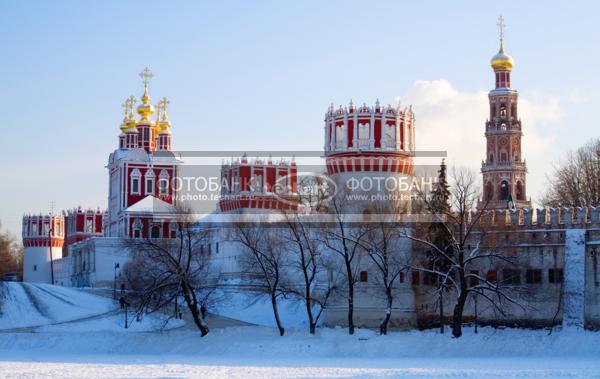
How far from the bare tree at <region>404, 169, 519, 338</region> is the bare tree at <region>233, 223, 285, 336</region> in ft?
19.8

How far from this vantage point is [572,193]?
69312mm

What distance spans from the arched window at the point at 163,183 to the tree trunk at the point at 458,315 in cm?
4210

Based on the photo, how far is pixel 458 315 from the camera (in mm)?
45594

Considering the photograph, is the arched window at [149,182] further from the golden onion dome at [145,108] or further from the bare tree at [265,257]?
the bare tree at [265,257]

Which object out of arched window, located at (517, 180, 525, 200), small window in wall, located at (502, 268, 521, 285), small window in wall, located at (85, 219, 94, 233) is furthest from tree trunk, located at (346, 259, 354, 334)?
small window in wall, located at (85, 219, 94, 233)

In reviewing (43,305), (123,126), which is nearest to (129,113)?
(123,126)

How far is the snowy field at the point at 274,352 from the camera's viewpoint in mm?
35244

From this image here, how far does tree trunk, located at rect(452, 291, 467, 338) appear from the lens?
45188 millimetres

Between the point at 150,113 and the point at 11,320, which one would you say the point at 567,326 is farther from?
the point at 150,113

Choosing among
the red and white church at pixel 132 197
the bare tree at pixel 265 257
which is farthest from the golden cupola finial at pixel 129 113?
the bare tree at pixel 265 257

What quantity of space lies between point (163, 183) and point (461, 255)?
43503 mm

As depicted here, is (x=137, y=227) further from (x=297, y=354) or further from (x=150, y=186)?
(x=297, y=354)

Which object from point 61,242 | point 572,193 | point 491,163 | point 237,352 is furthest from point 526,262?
point 61,242

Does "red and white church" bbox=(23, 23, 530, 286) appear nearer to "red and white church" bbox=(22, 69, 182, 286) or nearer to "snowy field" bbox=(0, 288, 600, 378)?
"red and white church" bbox=(22, 69, 182, 286)
